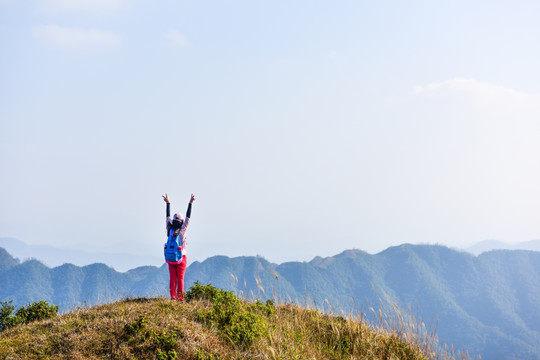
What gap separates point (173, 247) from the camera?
12289 mm

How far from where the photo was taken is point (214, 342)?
787 centimetres

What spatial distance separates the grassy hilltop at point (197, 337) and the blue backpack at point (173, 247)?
5.05 ft

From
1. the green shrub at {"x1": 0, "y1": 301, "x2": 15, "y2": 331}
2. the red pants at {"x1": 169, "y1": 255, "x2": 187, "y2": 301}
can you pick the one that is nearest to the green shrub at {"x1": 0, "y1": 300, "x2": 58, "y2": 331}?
the green shrub at {"x1": 0, "y1": 301, "x2": 15, "y2": 331}

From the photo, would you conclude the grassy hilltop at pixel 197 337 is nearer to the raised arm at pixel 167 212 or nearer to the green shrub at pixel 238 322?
the green shrub at pixel 238 322

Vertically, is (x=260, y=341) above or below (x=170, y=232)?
below

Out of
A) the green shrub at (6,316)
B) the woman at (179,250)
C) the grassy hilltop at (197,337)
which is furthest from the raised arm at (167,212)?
the green shrub at (6,316)

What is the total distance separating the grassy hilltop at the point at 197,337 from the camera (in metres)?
7.41

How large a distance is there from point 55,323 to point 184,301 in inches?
132

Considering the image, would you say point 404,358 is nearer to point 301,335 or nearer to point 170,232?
point 301,335

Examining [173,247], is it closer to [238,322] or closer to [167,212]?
[167,212]

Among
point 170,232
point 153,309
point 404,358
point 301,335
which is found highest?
point 170,232

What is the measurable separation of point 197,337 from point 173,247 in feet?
15.8

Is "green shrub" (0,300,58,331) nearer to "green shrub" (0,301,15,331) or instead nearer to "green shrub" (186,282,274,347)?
"green shrub" (0,301,15,331)

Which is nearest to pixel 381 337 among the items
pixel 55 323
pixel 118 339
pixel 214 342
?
pixel 214 342
